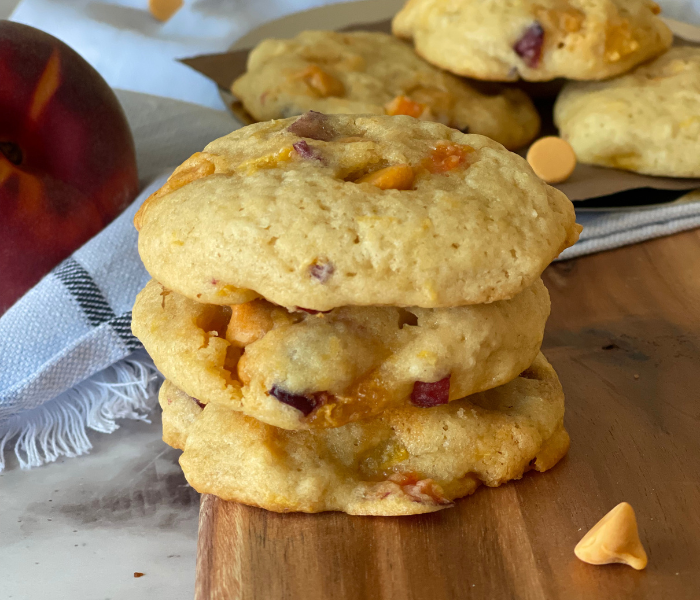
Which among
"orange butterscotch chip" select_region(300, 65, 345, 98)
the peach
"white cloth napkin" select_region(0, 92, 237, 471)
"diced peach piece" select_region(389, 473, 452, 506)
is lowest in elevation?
"white cloth napkin" select_region(0, 92, 237, 471)

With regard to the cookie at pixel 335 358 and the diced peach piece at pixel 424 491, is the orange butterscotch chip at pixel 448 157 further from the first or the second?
the diced peach piece at pixel 424 491

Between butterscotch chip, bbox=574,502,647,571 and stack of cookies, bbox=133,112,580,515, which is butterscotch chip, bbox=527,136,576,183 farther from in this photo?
butterscotch chip, bbox=574,502,647,571

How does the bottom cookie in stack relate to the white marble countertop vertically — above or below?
above

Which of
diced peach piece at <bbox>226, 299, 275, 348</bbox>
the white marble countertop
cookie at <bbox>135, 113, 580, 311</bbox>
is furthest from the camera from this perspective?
the white marble countertop

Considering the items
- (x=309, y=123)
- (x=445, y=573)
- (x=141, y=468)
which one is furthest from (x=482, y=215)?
(x=141, y=468)

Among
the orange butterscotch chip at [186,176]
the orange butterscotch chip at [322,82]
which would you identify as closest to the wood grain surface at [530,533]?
the orange butterscotch chip at [186,176]

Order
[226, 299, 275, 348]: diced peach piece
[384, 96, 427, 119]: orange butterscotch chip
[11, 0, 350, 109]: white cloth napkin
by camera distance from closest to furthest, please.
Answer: [226, 299, 275, 348]: diced peach piece
[384, 96, 427, 119]: orange butterscotch chip
[11, 0, 350, 109]: white cloth napkin

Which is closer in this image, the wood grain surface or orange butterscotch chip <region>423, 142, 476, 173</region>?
the wood grain surface

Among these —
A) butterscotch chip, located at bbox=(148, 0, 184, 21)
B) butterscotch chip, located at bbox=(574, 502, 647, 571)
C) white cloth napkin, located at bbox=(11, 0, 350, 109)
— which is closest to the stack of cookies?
butterscotch chip, located at bbox=(574, 502, 647, 571)
